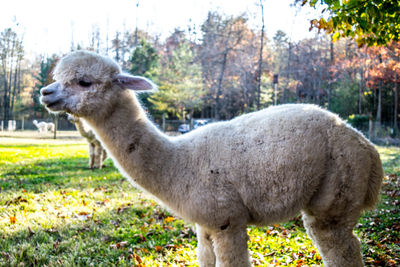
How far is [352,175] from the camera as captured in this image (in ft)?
7.99

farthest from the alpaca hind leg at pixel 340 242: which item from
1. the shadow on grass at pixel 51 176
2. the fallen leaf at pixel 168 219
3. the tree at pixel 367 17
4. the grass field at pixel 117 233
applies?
the shadow on grass at pixel 51 176

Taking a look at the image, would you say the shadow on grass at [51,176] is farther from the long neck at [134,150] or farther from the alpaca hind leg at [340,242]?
the alpaca hind leg at [340,242]

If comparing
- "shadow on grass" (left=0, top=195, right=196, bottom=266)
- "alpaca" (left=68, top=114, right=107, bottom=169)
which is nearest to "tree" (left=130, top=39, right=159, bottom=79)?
"alpaca" (left=68, top=114, right=107, bottom=169)

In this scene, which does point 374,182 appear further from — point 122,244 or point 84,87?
point 122,244

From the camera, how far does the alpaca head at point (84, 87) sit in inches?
98.9

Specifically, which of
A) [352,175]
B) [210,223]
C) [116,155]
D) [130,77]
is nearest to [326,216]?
[352,175]

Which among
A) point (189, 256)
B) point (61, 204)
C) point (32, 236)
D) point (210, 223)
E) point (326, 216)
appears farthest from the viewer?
point (61, 204)

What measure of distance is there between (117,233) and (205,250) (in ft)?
6.28

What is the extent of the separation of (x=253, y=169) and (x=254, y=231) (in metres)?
2.34

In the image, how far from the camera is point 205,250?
8.96 ft

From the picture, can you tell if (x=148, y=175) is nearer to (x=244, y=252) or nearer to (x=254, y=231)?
(x=244, y=252)

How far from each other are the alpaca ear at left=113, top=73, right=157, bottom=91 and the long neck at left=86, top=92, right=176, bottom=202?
111 millimetres

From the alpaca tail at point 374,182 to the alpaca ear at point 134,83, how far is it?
2.13m

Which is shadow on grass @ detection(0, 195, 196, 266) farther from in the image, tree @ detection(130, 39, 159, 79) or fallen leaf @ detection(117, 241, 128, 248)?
tree @ detection(130, 39, 159, 79)
